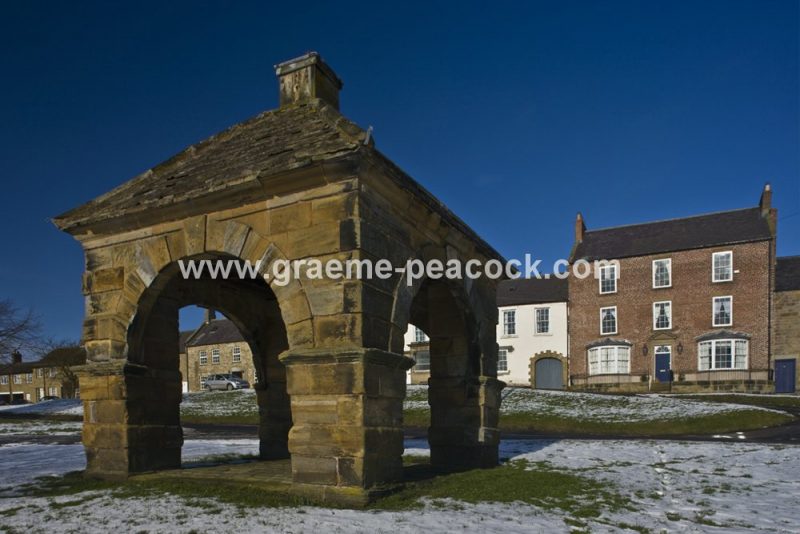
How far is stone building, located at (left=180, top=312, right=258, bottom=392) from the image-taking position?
4703cm

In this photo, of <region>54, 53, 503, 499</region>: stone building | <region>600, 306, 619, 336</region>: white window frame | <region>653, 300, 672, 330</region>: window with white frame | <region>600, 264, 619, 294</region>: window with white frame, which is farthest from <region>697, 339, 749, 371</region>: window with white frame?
<region>54, 53, 503, 499</region>: stone building

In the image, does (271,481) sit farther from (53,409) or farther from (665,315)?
(665,315)

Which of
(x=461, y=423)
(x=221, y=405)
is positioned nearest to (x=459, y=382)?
(x=461, y=423)

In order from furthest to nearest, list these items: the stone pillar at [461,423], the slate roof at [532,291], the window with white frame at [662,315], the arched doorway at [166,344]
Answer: the slate roof at [532,291] < the window with white frame at [662,315] < the stone pillar at [461,423] < the arched doorway at [166,344]

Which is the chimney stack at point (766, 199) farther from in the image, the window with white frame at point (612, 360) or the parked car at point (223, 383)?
the parked car at point (223, 383)

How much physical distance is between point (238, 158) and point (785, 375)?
33888 mm

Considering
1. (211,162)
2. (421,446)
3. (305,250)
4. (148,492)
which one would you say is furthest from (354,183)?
(421,446)

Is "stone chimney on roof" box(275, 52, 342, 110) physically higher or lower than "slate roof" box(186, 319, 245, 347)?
higher

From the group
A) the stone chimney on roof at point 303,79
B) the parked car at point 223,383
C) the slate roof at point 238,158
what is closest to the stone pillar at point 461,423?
the slate roof at point 238,158

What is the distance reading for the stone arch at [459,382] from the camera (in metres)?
9.47

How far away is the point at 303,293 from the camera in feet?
21.5

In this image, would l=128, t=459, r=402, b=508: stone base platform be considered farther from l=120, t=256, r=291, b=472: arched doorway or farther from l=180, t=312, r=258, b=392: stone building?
l=180, t=312, r=258, b=392: stone building

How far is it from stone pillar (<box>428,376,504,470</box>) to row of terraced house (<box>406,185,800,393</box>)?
26.0 metres

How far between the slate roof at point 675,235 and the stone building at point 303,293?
86.5 feet
